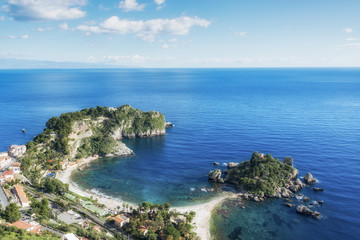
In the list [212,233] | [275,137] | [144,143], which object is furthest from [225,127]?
[212,233]

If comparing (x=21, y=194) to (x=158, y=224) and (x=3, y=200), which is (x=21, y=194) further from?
(x=158, y=224)

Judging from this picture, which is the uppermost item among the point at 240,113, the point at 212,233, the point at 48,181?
the point at 240,113

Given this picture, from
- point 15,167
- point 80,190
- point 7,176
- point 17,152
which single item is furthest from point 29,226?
point 17,152

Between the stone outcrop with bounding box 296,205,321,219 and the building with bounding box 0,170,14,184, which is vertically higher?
the building with bounding box 0,170,14,184

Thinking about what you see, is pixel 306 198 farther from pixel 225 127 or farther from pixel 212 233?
pixel 225 127

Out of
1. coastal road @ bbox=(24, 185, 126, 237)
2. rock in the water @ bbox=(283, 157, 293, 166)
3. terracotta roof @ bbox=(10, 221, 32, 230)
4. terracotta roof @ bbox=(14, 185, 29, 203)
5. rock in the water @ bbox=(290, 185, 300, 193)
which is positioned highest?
rock in the water @ bbox=(283, 157, 293, 166)

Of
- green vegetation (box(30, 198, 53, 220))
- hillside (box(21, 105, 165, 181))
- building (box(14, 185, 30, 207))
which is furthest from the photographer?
hillside (box(21, 105, 165, 181))

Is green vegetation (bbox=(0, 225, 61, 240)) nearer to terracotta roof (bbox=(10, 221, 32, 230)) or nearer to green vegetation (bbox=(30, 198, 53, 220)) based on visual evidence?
terracotta roof (bbox=(10, 221, 32, 230))

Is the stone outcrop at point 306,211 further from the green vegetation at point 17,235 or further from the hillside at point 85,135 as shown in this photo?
the hillside at point 85,135

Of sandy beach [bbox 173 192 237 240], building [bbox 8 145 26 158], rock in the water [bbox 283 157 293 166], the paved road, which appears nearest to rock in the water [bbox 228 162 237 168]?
sandy beach [bbox 173 192 237 240]
